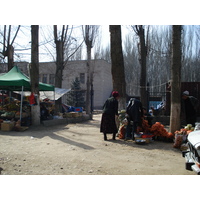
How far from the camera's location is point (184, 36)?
3036cm

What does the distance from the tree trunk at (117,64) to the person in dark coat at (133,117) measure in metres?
1.62

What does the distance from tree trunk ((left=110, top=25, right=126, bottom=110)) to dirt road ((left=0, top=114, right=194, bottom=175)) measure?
2.35m

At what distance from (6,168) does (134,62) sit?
1391 inches

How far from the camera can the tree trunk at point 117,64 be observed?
864 cm

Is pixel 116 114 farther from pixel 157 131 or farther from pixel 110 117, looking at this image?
pixel 157 131

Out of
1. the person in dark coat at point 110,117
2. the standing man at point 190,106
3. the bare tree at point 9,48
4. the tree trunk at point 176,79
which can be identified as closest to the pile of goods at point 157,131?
the tree trunk at point 176,79

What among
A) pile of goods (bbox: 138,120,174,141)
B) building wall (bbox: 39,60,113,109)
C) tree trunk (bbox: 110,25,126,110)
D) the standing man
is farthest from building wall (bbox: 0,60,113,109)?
pile of goods (bbox: 138,120,174,141)

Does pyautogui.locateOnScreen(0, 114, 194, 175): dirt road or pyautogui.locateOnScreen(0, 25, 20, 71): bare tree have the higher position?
pyautogui.locateOnScreen(0, 25, 20, 71): bare tree

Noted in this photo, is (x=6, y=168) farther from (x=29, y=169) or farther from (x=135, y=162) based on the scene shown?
(x=135, y=162)

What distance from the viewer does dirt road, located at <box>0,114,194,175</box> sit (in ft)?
13.3

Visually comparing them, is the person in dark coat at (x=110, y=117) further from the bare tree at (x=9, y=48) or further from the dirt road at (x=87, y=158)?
the bare tree at (x=9, y=48)

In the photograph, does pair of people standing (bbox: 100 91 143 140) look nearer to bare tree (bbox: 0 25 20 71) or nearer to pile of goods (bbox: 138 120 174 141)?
pile of goods (bbox: 138 120 174 141)

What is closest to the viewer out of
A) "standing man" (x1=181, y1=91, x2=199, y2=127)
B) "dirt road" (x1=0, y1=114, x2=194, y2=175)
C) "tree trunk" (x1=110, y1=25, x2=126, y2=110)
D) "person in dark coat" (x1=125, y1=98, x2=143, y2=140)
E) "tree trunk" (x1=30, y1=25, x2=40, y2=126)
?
"dirt road" (x1=0, y1=114, x2=194, y2=175)

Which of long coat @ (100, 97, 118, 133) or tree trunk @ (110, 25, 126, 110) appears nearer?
long coat @ (100, 97, 118, 133)
